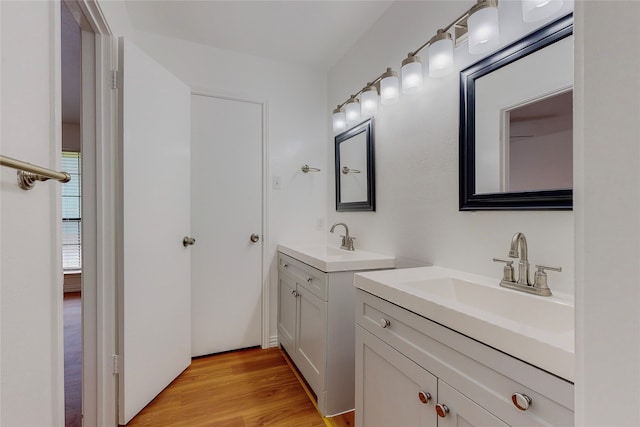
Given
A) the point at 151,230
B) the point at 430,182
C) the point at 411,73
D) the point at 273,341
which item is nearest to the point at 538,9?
the point at 411,73

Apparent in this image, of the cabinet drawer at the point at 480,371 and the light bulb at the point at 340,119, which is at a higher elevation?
the light bulb at the point at 340,119

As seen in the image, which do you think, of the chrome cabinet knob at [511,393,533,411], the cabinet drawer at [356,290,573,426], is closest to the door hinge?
the cabinet drawer at [356,290,573,426]

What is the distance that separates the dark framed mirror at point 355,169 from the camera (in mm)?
1980

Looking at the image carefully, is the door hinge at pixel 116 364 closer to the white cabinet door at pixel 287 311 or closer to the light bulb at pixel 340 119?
the white cabinet door at pixel 287 311

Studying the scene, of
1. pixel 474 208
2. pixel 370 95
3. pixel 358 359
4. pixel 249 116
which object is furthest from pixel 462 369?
pixel 249 116

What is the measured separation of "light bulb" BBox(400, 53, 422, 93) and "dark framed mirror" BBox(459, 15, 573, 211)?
0.80ft

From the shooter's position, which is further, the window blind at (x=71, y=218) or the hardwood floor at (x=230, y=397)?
the window blind at (x=71, y=218)

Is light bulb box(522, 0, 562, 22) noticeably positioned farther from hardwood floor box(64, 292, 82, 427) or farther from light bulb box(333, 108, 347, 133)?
hardwood floor box(64, 292, 82, 427)

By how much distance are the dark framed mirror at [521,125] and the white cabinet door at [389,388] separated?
0.70 meters

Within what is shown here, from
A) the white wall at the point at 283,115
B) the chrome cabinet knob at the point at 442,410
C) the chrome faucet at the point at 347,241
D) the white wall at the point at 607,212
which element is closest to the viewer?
the white wall at the point at 607,212

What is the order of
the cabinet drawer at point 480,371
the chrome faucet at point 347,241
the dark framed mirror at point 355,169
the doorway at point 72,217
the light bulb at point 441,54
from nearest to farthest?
1. the cabinet drawer at point 480,371
2. the light bulb at point 441,54
3. the doorway at point 72,217
4. the dark framed mirror at point 355,169
5. the chrome faucet at point 347,241

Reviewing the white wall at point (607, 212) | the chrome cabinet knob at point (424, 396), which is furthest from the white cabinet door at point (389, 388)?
the white wall at point (607, 212)

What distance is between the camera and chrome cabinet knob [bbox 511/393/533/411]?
2.09 ft

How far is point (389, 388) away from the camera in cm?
108
